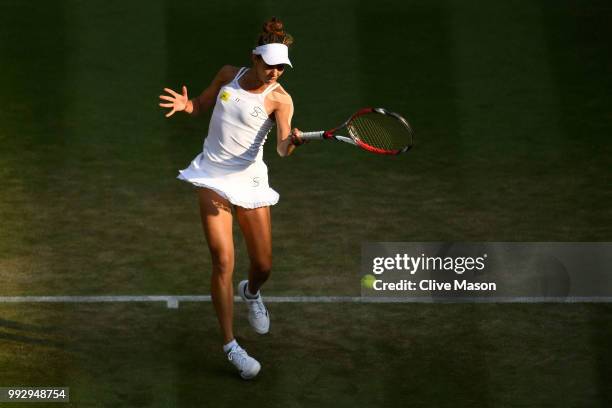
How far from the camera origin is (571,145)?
599 inches

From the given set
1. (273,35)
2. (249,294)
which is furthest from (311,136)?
(249,294)

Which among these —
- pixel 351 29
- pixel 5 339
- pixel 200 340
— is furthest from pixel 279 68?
pixel 351 29

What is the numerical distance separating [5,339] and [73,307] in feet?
2.53

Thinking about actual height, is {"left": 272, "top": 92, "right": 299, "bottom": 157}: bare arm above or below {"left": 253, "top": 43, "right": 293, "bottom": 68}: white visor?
below

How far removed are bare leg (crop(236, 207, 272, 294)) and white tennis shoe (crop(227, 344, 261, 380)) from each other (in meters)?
0.73

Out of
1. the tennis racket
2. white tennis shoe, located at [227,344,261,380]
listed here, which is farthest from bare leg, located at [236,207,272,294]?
the tennis racket

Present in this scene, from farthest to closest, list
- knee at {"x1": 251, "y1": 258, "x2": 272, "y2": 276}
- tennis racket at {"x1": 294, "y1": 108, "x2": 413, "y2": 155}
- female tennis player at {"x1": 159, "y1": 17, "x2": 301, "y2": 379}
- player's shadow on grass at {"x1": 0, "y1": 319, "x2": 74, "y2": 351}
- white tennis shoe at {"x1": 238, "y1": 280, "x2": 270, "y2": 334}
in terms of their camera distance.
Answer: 1. white tennis shoe at {"x1": 238, "y1": 280, "x2": 270, "y2": 334}
2. player's shadow on grass at {"x1": 0, "y1": 319, "x2": 74, "y2": 351}
3. knee at {"x1": 251, "y1": 258, "x2": 272, "y2": 276}
4. female tennis player at {"x1": 159, "y1": 17, "x2": 301, "y2": 379}
5. tennis racket at {"x1": 294, "y1": 108, "x2": 413, "y2": 155}

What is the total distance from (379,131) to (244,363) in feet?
6.29

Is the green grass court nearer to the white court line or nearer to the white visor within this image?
the white court line

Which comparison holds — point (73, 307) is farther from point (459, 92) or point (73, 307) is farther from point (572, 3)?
point (572, 3)

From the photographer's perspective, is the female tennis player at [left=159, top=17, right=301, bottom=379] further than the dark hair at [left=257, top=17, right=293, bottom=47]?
Yes

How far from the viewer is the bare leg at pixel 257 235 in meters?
11.0

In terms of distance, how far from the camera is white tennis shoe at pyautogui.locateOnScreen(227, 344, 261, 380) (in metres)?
10.7

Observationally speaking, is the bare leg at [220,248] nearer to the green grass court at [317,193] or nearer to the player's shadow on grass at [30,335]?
the green grass court at [317,193]
